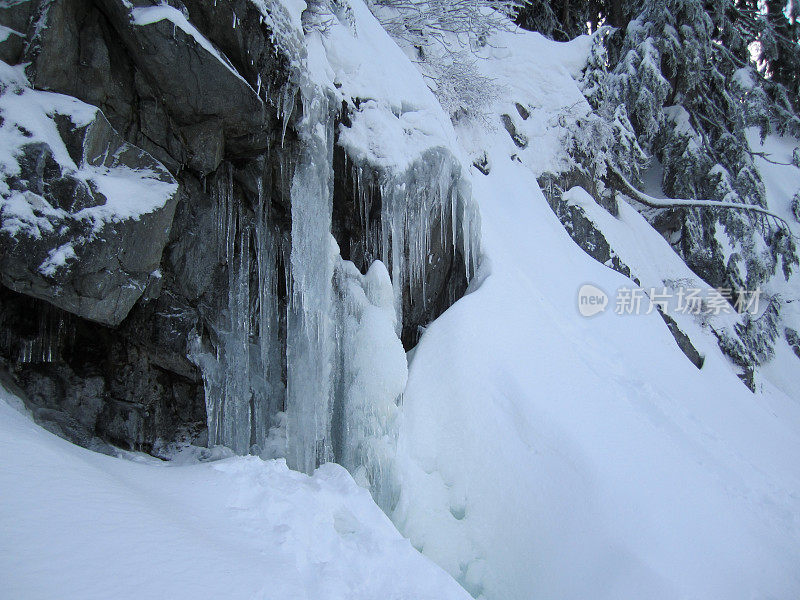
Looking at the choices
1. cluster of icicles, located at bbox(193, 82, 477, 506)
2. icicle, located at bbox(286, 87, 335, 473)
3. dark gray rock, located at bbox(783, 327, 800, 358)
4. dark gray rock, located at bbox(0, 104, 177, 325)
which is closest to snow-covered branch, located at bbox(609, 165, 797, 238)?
dark gray rock, located at bbox(783, 327, 800, 358)

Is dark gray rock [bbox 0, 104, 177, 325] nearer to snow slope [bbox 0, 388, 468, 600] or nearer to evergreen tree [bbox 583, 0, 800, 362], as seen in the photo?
snow slope [bbox 0, 388, 468, 600]

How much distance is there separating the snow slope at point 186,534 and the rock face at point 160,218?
4.88ft

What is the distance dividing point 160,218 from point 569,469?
3.96 m

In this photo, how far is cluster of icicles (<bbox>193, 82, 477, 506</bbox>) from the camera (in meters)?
4.73

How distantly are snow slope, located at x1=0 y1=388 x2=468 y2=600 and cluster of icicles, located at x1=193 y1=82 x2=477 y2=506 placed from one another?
54.7 inches

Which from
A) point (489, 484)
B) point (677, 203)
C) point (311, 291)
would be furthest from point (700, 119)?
point (489, 484)

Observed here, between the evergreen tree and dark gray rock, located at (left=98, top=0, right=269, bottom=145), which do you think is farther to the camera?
the evergreen tree

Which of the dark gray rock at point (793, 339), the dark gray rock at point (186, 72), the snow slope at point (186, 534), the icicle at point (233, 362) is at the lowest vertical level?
the dark gray rock at point (793, 339)

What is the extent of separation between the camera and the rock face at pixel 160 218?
3727 millimetres

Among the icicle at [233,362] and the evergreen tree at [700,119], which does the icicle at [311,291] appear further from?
the evergreen tree at [700,119]

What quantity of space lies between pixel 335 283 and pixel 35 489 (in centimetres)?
348

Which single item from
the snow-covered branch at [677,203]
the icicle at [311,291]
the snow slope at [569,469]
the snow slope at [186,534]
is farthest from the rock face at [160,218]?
the snow-covered branch at [677,203]

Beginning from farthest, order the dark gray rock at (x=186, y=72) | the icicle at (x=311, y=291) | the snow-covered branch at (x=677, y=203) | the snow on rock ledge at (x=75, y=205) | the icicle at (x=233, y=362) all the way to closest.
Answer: the snow-covered branch at (x=677, y=203)
the icicle at (x=233, y=362)
the icicle at (x=311, y=291)
the dark gray rock at (x=186, y=72)
the snow on rock ledge at (x=75, y=205)

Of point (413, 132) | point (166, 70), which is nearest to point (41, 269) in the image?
point (166, 70)
